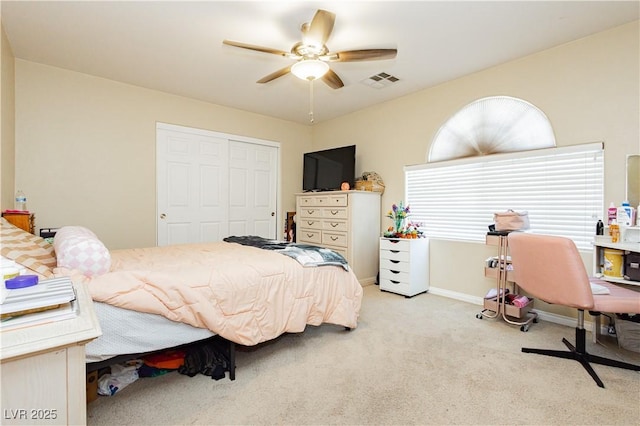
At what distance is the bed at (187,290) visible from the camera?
1533 millimetres

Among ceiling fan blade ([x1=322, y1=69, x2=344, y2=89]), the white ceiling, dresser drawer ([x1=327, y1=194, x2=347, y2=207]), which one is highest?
the white ceiling

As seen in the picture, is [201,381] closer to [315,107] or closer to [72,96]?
[72,96]

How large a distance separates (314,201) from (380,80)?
189cm

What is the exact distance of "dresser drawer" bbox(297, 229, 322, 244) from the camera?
4547 millimetres

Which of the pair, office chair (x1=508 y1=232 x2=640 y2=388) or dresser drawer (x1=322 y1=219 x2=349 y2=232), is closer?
office chair (x1=508 y1=232 x2=640 y2=388)

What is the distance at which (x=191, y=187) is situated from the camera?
4223 mm

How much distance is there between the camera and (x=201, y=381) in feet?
6.20

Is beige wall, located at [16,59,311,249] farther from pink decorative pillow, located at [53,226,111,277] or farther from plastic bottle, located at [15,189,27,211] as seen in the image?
pink decorative pillow, located at [53,226,111,277]

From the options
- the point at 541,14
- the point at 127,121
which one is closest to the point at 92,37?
the point at 127,121

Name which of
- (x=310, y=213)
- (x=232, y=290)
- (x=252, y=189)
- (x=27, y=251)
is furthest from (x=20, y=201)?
(x=310, y=213)

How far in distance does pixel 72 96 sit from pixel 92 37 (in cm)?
101

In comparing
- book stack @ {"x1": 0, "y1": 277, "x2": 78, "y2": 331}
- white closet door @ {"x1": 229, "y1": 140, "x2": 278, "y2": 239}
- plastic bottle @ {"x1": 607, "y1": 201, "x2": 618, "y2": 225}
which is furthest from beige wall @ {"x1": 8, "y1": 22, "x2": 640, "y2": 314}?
book stack @ {"x1": 0, "y1": 277, "x2": 78, "y2": 331}

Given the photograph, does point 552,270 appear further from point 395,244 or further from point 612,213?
point 395,244

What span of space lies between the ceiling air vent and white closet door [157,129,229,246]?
7.30 feet
